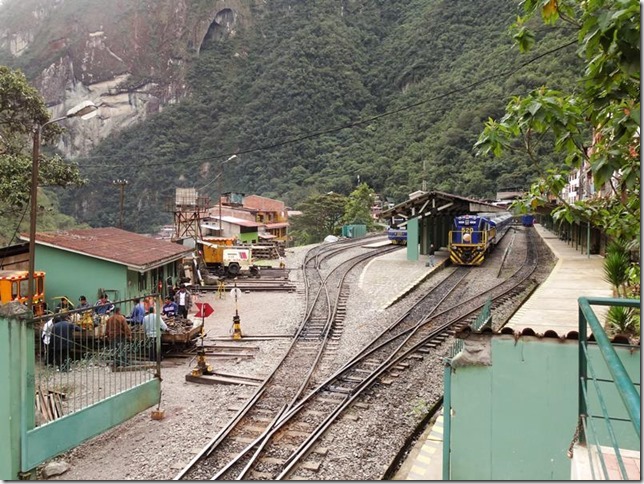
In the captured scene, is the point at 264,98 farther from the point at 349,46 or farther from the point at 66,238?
the point at 66,238

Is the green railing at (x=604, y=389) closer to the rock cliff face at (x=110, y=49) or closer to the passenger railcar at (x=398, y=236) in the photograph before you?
the passenger railcar at (x=398, y=236)

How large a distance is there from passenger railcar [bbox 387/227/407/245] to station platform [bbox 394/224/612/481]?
1757cm

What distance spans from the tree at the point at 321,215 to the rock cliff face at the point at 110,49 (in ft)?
284

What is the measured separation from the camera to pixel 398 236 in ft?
119

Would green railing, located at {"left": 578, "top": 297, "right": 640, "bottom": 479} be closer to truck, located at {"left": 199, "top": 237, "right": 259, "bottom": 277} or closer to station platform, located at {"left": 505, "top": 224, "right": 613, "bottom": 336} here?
station platform, located at {"left": 505, "top": 224, "right": 613, "bottom": 336}

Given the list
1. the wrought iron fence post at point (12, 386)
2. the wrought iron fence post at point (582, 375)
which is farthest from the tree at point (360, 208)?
the wrought iron fence post at point (582, 375)

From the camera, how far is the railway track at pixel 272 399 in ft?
21.8

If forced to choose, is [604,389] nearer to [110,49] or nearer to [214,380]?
[214,380]

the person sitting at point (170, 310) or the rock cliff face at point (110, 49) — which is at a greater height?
the rock cliff face at point (110, 49)

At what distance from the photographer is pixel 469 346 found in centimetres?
561

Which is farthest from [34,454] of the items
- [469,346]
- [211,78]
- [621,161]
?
[211,78]

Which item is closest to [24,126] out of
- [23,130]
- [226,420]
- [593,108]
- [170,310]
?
[23,130]

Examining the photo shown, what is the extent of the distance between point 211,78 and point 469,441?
138 m

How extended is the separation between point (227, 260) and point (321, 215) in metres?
33.2
